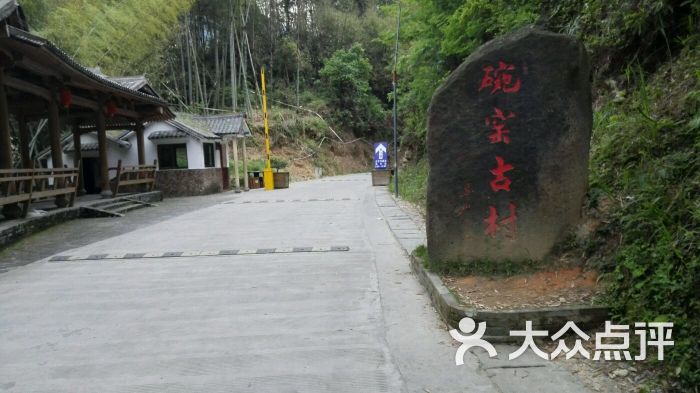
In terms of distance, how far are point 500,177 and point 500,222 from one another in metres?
0.40

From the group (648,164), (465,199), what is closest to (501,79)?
(465,199)

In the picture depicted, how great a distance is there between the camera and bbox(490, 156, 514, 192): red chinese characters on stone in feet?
14.0

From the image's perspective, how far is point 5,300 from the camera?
5.00 metres

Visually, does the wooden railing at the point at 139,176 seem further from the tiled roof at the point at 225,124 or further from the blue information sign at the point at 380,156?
the blue information sign at the point at 380,156

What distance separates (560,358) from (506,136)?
1.95m

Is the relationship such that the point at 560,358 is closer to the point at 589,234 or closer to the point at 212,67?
the point at 589,234

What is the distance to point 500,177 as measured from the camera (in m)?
4.29

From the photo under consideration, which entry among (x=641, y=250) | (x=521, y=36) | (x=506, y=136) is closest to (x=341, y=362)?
(x=641, y=250)

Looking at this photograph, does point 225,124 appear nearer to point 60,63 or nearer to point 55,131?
point 55,131

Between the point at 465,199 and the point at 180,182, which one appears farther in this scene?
the point at 180,182

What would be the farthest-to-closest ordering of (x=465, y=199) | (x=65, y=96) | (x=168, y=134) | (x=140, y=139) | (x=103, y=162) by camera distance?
1. (x=168, y=134)
2. (x=140, y=139)
3. (x=103, y=162)
4. (x=65, y=96)
5. (x=465, y=199)

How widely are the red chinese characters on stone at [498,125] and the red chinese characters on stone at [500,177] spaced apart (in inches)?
6.6

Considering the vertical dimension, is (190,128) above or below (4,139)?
above

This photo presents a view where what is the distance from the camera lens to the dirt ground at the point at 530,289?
11.7 feet
